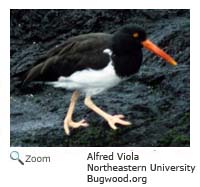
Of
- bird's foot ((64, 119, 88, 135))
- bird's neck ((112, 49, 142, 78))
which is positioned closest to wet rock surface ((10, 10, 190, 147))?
bird's foot ((64, 119, 88, 135))

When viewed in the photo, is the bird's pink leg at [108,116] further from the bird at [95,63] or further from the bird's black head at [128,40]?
the bird's black head at [128,40]

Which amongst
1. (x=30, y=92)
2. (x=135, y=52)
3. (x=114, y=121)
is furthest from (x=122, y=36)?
(x=30, y=92)

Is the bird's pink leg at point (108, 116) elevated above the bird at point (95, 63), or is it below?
below
